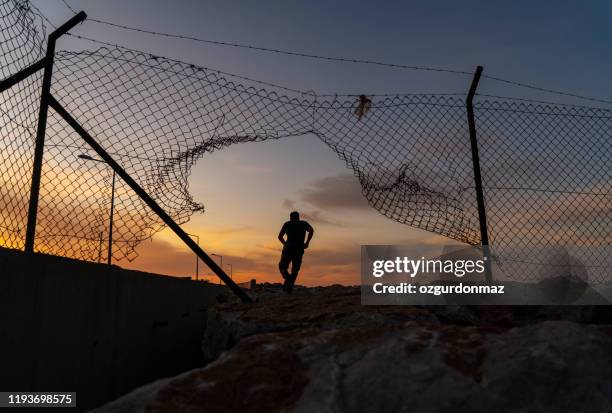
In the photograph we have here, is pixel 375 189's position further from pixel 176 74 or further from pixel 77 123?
pixel 77 123

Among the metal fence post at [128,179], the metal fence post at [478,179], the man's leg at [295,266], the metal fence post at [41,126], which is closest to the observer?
the metal fence post at [41,126]

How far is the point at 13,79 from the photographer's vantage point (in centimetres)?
371

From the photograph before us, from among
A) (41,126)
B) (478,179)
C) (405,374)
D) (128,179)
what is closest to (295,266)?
(478,179)

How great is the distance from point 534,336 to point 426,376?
2.28 feet

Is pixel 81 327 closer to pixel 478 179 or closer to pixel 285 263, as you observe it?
pixel 478 179

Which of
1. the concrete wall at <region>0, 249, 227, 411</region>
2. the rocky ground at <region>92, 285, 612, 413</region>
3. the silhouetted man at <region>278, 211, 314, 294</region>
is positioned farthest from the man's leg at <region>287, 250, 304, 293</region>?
the rocky ground at <region>92, 285, 612, 413</region>

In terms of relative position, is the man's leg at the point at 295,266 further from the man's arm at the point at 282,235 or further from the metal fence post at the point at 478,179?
the metal fence post at the point at 478,179

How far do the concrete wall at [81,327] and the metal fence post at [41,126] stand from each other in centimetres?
20

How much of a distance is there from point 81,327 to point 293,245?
4396 mm

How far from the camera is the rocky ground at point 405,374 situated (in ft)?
8.97

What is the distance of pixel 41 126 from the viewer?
13.6ft

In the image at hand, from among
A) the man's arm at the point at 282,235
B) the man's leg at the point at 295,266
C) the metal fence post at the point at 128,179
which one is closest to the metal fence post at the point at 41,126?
the metal fence post at the point at 128,179

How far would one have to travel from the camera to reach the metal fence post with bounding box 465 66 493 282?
5391 millimetres

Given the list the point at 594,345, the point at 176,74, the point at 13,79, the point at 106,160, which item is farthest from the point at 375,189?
the point at 13,79
